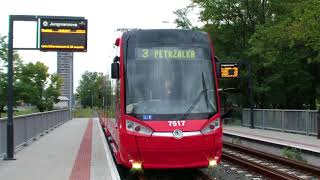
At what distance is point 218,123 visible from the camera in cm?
1202

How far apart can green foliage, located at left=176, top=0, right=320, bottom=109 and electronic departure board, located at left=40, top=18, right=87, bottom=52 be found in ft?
45.9

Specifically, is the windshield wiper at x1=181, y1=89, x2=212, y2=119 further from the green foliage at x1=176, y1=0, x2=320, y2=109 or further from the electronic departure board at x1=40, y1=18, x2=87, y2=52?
the green foliage at x1=176, y1=0, x2=320, y2=109

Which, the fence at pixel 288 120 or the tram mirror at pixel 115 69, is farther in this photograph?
the fence at pixel 288 120

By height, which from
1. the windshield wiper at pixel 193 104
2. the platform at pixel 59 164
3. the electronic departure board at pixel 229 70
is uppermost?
the electronic departure board at pixel 229 70

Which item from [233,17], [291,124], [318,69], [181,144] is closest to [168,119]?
[181,144]

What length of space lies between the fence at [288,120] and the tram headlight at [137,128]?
14.8 metres

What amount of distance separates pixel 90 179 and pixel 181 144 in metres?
1.92

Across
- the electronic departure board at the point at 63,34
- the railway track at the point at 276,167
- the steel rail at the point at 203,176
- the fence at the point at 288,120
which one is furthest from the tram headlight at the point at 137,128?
the fence at the point at 288,120

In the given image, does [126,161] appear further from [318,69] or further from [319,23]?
[318,69]

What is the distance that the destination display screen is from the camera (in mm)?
12328

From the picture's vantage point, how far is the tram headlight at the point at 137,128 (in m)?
11.5

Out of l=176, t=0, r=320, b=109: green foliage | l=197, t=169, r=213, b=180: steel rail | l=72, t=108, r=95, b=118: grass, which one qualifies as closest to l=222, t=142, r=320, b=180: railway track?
l=197, t=169, r=213, b=180: steel rail

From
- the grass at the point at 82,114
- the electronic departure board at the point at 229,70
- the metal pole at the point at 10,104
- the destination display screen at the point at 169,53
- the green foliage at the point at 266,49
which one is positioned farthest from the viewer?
the grass at the point at 82,114

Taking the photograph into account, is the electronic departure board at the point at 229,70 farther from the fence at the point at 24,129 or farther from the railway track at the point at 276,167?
the railway track at the point at 276,167
